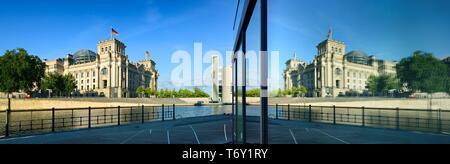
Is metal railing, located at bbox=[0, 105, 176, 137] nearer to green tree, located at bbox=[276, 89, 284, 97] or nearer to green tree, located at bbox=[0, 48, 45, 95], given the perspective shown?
green tree, located at bbox=[276, 89, 284, 97]

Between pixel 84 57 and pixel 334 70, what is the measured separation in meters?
113

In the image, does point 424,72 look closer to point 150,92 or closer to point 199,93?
point 150,92

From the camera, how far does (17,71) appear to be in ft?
152

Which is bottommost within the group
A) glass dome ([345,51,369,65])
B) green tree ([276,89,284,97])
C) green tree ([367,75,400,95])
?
green tree ([276,89,284,97])

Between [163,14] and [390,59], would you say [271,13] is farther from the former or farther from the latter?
[163,14]

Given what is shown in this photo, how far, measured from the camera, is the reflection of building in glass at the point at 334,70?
84 cm

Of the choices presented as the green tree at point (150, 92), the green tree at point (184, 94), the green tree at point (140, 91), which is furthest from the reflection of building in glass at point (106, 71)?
the green tree at point (184, 94)

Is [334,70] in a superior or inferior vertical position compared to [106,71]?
inferior

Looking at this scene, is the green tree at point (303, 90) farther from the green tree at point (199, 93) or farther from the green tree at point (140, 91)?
the green tree at point (199, 93)

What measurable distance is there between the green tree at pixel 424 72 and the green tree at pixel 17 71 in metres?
60.6

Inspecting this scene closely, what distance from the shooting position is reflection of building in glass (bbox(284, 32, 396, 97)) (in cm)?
84

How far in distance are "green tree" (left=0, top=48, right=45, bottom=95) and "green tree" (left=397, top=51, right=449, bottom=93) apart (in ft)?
199

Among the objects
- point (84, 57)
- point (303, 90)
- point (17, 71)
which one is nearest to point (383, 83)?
point (303, 90)

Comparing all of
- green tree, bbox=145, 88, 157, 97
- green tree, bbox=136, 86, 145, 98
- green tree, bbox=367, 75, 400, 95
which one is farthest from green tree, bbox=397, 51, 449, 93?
green tree, bbox=145, 88, 157, 97
